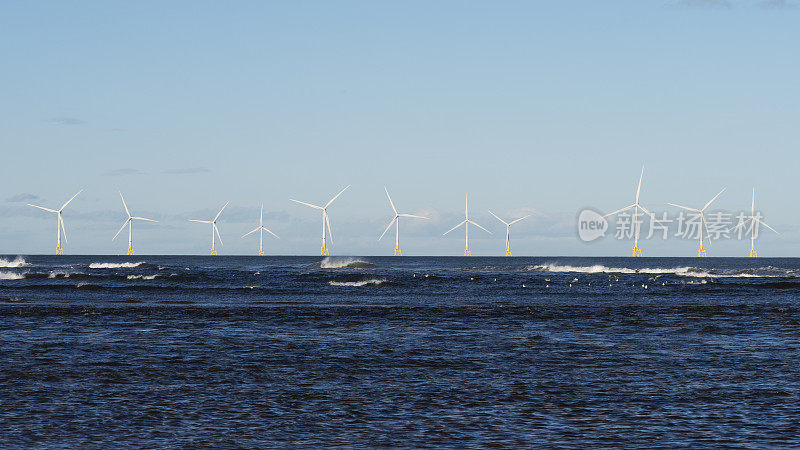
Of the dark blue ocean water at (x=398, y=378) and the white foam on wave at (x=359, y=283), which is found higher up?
the dark blue ocean water at (x=398, y=378)

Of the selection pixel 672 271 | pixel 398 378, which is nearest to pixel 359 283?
pixel 398 378

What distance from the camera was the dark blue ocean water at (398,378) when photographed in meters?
15.3

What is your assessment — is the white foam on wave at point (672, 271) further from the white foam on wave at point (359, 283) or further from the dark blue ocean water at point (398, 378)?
the dark blue ocean water at point (398, 378)

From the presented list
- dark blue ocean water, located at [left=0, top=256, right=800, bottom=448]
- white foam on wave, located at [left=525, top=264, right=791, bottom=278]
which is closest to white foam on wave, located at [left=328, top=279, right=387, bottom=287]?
dark blue ocean water, located at [left=0, top=256, right=800, bottom=448]

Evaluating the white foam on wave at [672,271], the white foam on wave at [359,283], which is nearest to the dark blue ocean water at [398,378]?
the white foam on wave at [359,283]

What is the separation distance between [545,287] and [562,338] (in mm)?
48652

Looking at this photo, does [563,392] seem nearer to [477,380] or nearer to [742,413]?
[477,380]

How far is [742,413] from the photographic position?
16953 mm

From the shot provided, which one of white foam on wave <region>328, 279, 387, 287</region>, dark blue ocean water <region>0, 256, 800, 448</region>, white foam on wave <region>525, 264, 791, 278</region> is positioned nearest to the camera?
dark blue ocean water <region>0, 256, 800, 448</region>

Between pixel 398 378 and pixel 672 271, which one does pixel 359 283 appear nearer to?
pixel 398 378

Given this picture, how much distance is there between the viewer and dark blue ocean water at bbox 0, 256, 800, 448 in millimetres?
15297

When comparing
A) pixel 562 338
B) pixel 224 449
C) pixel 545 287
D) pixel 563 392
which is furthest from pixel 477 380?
pixel 545 287

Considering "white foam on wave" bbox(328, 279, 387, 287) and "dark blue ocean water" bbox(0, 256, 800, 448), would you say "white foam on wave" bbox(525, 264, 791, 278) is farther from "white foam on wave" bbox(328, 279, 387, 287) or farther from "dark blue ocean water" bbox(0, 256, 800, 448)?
"dark blue ocean water" bbox(0, 256, 800, 448)

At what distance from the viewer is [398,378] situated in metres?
21.6
